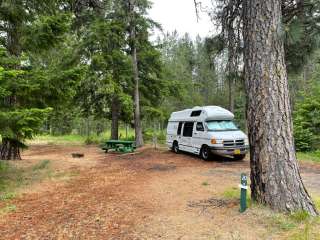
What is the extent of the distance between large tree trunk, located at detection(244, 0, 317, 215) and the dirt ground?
0.62 meters

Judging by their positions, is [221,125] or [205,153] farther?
[221,125]

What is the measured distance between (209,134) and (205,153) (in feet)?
3.22

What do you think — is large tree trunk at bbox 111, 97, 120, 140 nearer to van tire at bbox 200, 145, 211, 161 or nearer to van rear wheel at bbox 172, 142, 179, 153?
van rear wheel at bbox 172, 142, 179, 153

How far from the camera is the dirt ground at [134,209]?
430 cm

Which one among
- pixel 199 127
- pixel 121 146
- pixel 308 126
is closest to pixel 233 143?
pixel 199 127

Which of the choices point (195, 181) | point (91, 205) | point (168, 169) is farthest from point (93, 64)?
point (91, 205)

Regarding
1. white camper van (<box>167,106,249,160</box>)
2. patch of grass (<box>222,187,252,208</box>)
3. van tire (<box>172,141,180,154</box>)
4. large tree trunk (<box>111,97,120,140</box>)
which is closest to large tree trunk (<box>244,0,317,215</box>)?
patch of grass (<box>222,187,252,208</box>)

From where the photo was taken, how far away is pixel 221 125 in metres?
13.3

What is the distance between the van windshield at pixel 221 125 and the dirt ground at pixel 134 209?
3.84 meters

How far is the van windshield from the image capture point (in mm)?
12998

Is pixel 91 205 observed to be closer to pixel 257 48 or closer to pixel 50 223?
pixel 50 223

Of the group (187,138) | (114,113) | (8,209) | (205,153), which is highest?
(114,113)

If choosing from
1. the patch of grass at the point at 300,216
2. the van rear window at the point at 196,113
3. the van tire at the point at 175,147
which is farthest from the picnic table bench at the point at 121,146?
the patch of grass at the point at 300,216

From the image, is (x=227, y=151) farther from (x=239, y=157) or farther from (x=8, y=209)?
(x=8, y=209)
